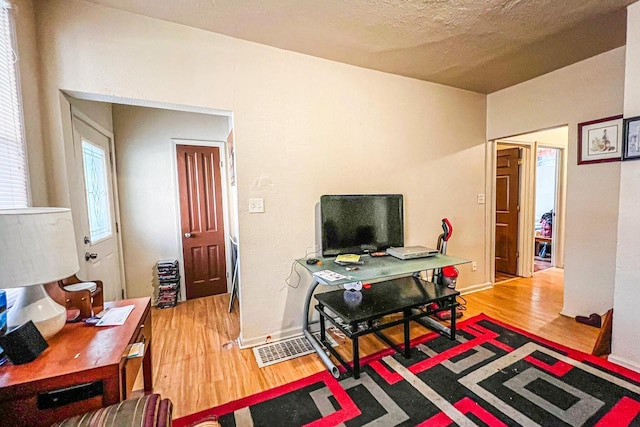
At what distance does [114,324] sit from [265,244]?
1193 millimetres

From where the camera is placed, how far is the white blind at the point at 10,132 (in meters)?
1.36

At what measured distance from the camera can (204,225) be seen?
351 cm

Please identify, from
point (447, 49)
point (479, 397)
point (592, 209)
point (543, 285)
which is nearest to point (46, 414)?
point (479, 397)

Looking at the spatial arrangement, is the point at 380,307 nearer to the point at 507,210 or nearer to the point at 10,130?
the point at 10,130

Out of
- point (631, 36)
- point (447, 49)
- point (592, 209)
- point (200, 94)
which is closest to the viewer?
point (631, 36)

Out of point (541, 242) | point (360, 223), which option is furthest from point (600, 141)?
point (541, 242)

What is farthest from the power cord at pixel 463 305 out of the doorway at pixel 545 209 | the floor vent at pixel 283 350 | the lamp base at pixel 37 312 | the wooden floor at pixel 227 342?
the lamp base at pixel 37 312

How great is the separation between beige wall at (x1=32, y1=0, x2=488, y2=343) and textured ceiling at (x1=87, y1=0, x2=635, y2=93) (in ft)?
0.52

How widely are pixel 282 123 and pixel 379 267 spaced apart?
1.47 metres

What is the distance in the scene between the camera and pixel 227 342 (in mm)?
2441

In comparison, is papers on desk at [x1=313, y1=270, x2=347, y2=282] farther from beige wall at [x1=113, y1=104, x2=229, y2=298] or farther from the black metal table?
beige wall at [x1=113, y1=104, x2=229, y2=298]

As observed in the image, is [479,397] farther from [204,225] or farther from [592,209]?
[204,225]

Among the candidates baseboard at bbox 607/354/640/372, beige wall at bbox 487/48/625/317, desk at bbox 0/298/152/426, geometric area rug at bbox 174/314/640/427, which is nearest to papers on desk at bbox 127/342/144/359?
desk at bbox 0/298/152/426

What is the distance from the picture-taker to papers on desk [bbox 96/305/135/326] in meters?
1.39
